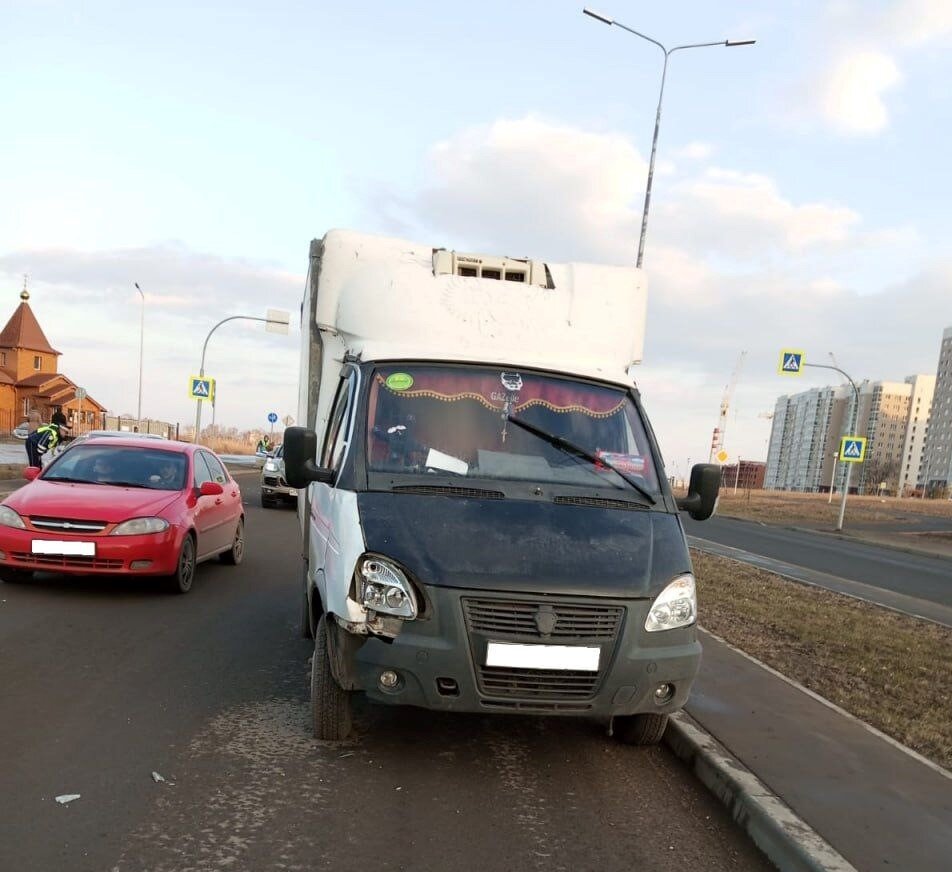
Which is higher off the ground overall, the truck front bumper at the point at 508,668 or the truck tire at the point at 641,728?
the truck front bumper at the point at 508,668

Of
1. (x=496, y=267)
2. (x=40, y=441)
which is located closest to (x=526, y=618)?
(x=496, y=267)

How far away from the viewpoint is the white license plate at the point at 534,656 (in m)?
3.82

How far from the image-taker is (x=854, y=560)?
19750mm

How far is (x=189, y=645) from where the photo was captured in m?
6.36

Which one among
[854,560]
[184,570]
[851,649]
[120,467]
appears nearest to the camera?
[851,649]

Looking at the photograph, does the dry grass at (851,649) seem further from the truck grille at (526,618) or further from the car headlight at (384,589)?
the car headlight at (384,589)

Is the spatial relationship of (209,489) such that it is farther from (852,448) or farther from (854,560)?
(852,448)

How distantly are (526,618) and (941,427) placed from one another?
528 feet

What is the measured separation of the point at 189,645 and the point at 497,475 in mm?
3223

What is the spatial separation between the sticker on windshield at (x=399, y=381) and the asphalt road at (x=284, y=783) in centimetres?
198

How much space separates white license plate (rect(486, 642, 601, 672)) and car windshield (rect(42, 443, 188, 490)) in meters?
5.89

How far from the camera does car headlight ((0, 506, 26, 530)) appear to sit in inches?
301

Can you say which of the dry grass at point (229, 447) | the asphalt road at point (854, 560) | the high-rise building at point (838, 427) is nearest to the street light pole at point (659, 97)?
the asphalt road at point (854, 560)

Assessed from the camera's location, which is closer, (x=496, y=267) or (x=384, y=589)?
(x=384, y=589)
